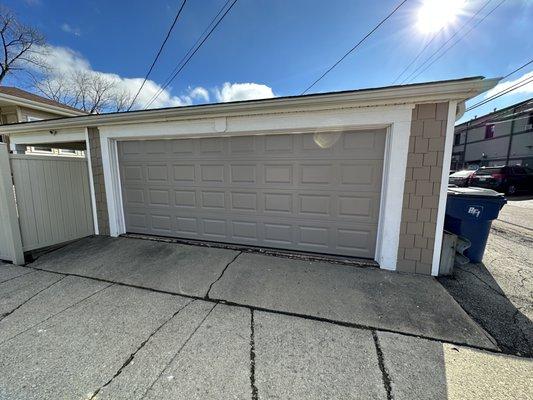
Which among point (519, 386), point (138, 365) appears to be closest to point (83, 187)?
point (138, 365)

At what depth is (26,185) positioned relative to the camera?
398cm

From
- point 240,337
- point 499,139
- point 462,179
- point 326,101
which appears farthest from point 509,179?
point 240,337

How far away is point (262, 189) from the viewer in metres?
4.17

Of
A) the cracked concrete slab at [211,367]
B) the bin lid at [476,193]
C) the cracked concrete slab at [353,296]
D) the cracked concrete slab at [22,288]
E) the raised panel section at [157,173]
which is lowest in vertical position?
the cracked concrete slab at [22,288]

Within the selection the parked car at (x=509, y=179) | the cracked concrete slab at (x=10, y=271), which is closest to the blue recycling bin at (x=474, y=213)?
the cracked concrete slab at (x=10, y=271)

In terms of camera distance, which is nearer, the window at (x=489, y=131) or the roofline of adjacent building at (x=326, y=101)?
the roofline of adjacent building at (x=326, y=101)

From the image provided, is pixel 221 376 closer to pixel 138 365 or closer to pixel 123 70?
pixel 138 365

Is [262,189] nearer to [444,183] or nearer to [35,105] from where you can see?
[444,183]

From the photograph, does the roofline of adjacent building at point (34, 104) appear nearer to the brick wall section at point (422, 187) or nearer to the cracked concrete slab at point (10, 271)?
the cracked concrete slab at point (10, 271)

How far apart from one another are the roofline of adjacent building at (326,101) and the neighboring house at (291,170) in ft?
0.05

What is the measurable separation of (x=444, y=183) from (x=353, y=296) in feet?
6.71

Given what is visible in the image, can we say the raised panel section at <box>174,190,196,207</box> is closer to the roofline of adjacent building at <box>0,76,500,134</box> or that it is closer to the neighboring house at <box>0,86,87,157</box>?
the roofline of adjacent building at <box>0,76,500,134</box>

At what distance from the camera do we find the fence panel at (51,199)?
13.0 ft

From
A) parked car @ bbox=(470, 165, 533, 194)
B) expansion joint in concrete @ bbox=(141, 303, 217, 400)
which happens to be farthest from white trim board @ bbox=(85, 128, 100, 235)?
parked car @ bbox=(470, 165, 533, 194)
